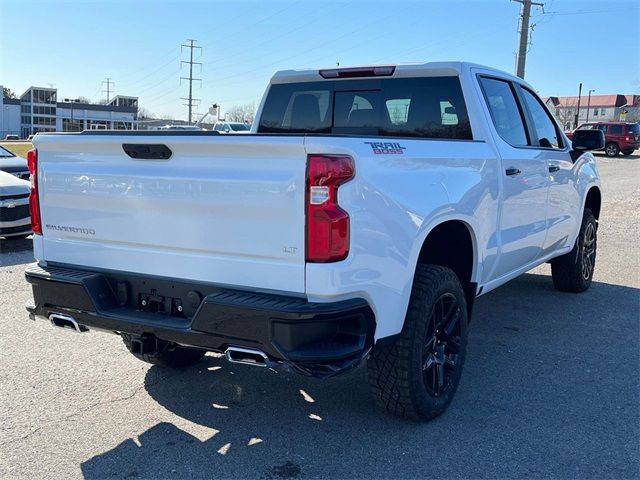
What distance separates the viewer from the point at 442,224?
3.78 meters

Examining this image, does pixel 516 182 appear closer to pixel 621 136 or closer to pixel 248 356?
pixel 248 356

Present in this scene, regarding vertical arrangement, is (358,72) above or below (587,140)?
above

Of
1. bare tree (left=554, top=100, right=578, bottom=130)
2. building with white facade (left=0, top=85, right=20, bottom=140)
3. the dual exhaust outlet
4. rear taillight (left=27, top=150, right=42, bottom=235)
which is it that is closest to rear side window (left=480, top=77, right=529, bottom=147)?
the dual exhaust outlet

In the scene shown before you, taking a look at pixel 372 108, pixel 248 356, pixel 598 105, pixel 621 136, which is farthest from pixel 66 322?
pixel 598 105

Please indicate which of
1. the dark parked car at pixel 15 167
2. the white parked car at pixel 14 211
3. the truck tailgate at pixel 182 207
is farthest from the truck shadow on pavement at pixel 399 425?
the dark parked car at pixel 15 167

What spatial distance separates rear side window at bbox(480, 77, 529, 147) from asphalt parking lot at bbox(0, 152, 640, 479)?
65.5 inches

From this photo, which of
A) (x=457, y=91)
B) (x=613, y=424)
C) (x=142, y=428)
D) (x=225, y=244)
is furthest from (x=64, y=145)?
(x=613, y=424)

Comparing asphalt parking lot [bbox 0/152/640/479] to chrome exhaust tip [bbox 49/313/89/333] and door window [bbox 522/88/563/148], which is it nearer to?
chrome exhaust tip [bbox 49/313/89/333]

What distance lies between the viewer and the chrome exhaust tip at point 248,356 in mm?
2898

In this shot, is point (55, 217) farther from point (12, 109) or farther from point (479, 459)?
point (12, 109)

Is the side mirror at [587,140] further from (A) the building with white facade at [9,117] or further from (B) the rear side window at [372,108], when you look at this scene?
(A) the building with white facade at [9,117]

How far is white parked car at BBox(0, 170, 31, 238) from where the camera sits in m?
8.75

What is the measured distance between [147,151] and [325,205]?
3.38ft

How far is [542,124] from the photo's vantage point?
5504mm
